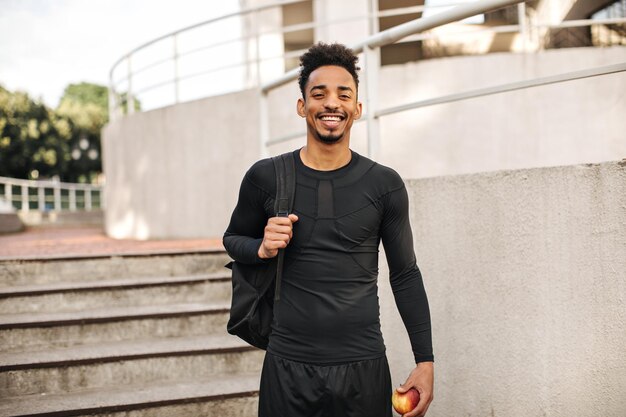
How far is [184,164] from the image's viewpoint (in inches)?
349

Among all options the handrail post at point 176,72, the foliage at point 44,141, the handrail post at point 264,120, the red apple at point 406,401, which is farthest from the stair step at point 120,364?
the foliage at point 44,141

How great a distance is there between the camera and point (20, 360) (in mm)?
3939

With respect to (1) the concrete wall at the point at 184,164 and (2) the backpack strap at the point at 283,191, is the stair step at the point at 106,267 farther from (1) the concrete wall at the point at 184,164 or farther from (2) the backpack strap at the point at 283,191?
(2) the backpack strap at the point at 283,191

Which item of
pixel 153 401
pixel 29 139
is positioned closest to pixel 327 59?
pixel 153 401

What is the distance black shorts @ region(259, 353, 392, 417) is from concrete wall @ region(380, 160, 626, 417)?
1.00 metres

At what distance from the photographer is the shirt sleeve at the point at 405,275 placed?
2004mm

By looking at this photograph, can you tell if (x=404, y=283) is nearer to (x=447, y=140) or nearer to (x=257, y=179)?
(x=257, y=179)

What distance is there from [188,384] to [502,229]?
2.40 m

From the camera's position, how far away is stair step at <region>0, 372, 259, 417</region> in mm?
3578

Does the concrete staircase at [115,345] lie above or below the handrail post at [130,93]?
below

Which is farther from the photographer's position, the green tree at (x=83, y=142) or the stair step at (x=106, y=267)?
the green tree at (x=83, y=142)

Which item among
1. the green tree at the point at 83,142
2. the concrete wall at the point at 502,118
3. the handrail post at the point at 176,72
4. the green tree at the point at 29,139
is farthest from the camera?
the green tree at the point at 83,142

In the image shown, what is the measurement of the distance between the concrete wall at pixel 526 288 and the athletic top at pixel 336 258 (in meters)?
0.82

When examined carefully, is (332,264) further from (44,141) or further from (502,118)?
(44,141)
